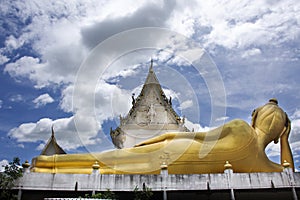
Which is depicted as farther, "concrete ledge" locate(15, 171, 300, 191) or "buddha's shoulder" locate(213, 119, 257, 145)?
"buddha's shoulder" locate(213, 119, 257, 145)

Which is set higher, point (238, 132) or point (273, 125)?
point (273, 125)

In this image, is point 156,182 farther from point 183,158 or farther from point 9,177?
point 9,177

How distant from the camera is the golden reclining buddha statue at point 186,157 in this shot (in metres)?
10.1

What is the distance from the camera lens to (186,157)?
33.6 feet

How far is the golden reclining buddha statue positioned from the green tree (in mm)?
1180

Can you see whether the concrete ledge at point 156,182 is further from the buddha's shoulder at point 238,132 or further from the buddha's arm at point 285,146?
the buddha's arm at point 285,146

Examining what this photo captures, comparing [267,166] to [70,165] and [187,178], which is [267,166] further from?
[70,165]

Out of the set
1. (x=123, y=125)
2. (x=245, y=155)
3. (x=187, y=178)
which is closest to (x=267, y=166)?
(x=245, y=155)

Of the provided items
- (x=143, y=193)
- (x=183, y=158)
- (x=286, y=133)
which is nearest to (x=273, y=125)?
(x=286, y=133)

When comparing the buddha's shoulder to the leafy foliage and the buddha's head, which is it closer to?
the buddha's head

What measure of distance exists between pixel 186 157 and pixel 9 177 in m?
5.70

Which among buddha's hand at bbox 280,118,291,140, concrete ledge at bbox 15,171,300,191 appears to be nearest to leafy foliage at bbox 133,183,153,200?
concrete ledge at bbox 15,171,300,191

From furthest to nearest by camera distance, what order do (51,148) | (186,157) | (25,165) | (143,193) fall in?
(51,148) < (186,157) < (25,165) < (143,193)

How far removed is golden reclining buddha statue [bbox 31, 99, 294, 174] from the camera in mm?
10125
